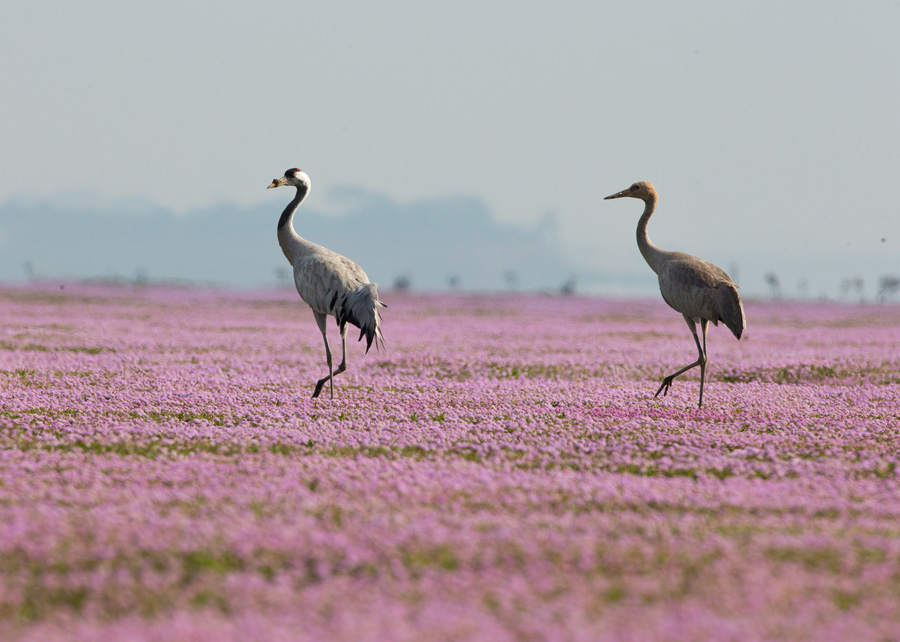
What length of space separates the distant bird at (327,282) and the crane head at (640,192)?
489cm

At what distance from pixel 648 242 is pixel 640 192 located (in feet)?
3.34

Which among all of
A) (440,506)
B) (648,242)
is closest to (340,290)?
(648,242)

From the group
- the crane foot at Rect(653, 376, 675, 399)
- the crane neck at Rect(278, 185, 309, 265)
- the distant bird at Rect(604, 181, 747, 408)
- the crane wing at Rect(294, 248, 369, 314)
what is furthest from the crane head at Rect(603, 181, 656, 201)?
the crane neck at Rect(278, 185, 309, 265)

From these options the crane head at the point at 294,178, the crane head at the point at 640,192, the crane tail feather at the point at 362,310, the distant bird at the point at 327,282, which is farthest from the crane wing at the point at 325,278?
the crane head at the point at 640,192

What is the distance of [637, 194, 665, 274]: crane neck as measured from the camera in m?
14.7

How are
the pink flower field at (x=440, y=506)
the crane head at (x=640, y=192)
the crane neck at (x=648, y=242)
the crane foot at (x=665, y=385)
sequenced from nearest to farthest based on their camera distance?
the pink flower field at (x=440, y=506)
the crane foot at (x=665, y=385)
the crane neck at (x=648, y=242)
the crane head at (x=640, y=192)

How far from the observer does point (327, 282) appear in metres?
13.5

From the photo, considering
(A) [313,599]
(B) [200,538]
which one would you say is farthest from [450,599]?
(B) [200,538]

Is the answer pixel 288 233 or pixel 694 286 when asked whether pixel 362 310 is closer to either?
pixel 288 233

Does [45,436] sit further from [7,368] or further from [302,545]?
[7,368]

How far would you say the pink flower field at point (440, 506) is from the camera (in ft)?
17.1

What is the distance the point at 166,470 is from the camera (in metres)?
8.80

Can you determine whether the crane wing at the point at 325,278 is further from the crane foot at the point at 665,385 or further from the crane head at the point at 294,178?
the crane foot at the point at 665,385

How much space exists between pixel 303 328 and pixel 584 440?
22.2 meters
